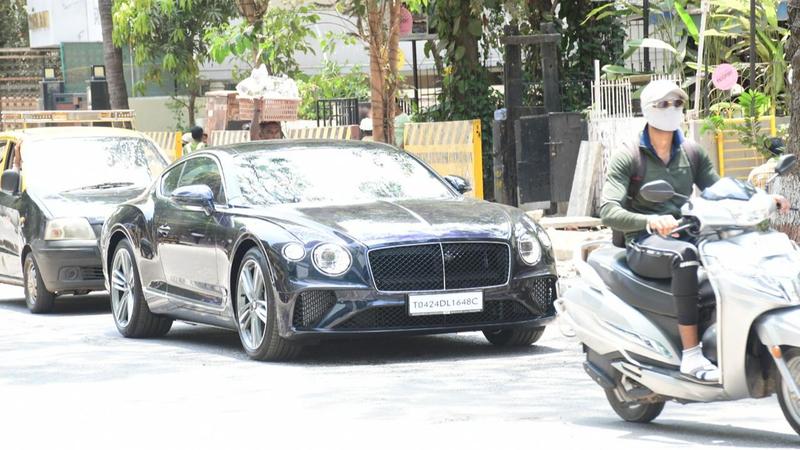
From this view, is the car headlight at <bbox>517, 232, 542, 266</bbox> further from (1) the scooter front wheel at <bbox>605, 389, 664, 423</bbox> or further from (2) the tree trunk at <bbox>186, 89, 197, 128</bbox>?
(2) the tree trunk at <bbox>186, 89, 197, 128</bbox>

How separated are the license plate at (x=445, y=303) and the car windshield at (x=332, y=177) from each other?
129cm

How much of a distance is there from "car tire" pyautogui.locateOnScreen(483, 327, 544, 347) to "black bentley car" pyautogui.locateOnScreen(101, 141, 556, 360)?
0.02m

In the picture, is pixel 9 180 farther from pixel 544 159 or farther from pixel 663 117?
pixel 663 117

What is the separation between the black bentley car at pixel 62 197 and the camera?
15.8m

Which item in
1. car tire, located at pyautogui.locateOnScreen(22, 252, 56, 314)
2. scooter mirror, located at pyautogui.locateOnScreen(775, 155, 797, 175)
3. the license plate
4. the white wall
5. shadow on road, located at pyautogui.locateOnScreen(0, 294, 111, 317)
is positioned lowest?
shadow on road, located at pyautogui.locateOnScreen(0, 294, 111, 317)

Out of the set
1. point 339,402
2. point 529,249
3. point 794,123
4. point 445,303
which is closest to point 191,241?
point 445,303

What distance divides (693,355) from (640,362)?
Result: 0.45m

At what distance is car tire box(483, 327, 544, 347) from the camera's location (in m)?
11.5

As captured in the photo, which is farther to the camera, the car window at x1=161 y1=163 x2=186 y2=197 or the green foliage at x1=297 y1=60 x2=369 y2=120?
the green foliage at x1=297 y1=60 x2=369 y2=120

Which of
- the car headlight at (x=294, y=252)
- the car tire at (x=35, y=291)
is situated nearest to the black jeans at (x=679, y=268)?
the car headlight at (x=294, y=252)

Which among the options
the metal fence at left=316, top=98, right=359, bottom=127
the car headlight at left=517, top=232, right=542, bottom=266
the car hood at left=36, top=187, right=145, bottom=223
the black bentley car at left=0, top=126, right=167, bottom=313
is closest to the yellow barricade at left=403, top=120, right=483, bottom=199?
the black bentley car at left=0, top=126, right=167, bottom=313

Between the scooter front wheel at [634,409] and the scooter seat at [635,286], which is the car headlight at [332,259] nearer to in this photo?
the scooter seat at [635,286]

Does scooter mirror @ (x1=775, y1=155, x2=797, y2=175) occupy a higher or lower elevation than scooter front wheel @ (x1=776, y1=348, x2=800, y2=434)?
higher

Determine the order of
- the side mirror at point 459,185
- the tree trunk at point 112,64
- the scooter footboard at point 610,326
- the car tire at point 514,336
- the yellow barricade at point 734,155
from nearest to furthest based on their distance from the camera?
the scooter footboard at point 610,326, the car tire at point 514,336, the side mirror at point 459,185, the yellow barricade at point 734,155, the tree trunk at point 112,64
